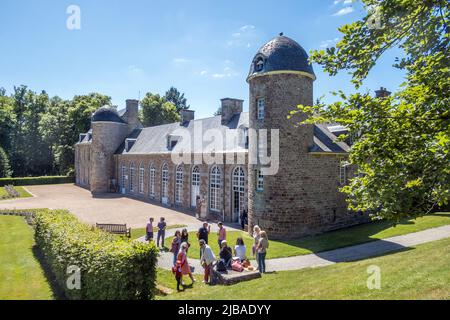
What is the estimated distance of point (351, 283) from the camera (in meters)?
9.43

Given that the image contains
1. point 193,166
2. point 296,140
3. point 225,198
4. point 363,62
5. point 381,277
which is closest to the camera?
point 363,62

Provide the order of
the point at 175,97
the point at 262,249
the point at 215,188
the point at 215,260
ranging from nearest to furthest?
the point at 215,260 < the point at 262,249 < the point at 215,188 < the point at 175,97

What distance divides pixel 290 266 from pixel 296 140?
787cm

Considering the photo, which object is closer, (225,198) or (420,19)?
(420,19)

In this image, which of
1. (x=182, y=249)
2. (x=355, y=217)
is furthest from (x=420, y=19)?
(x=355, y=217)

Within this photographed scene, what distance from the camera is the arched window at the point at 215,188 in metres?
25.8

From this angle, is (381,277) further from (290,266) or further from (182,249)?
(182,249)

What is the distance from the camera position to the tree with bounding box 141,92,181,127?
220ft

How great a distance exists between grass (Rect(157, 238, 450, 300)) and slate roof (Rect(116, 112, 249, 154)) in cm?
1239

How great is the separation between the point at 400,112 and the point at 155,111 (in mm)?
63892

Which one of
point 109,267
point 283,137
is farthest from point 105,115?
point 109,267

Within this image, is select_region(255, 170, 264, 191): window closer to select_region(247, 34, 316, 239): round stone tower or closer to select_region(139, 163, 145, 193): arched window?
select_region(247, 34, 316, 239): round stone tower

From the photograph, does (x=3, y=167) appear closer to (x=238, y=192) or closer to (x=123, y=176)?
(x=123, y=176)
